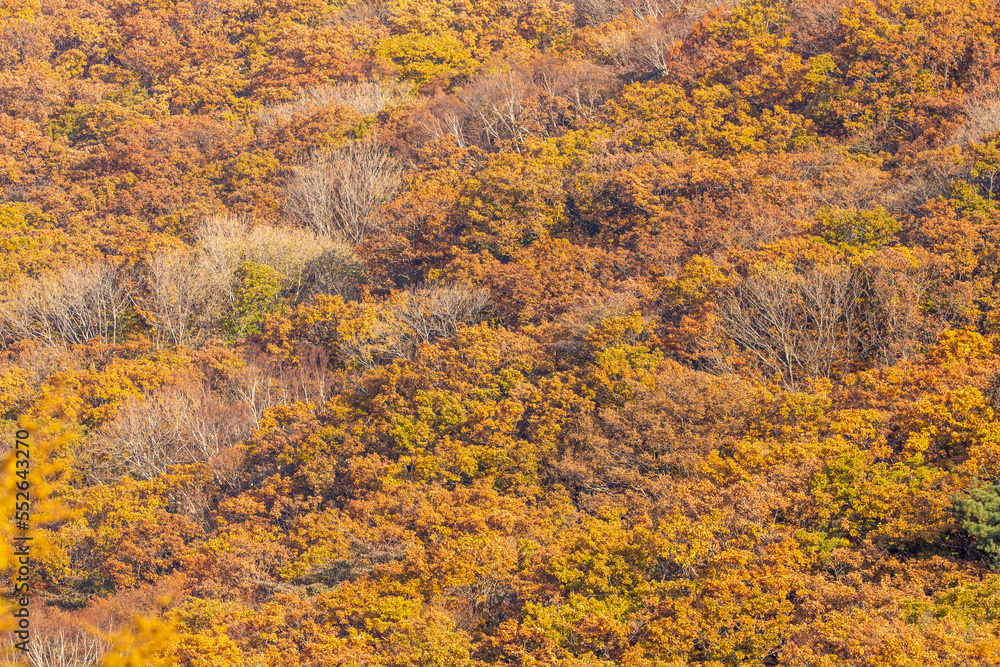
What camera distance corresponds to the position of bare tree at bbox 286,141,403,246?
163ft

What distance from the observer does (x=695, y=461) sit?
2577 centimetres

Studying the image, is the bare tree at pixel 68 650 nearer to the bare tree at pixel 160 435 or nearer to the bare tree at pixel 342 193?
the bare tree at pixel 160 435

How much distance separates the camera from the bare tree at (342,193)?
49.7 m

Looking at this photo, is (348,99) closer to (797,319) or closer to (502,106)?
(502,106)

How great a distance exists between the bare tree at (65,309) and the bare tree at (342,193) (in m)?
9.93

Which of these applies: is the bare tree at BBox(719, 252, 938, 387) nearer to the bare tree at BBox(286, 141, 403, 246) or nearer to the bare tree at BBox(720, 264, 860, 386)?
the bare tree at BBox(720, 264, 860, 386)

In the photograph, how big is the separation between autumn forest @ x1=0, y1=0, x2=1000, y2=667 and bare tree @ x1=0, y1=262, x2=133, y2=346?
8.2 inches

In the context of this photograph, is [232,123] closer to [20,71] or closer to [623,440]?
[20,71]

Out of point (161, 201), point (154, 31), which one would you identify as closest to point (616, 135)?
point (161, 201)

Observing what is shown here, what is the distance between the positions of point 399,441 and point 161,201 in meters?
30.0

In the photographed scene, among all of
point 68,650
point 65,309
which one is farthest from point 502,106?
point 68,650

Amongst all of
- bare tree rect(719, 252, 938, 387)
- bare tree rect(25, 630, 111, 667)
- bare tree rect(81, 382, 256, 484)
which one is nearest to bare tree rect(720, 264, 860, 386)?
bare tree rect(719, 252, 938, 387)

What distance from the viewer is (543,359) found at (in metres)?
32.6

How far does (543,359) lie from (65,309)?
75.3ft
